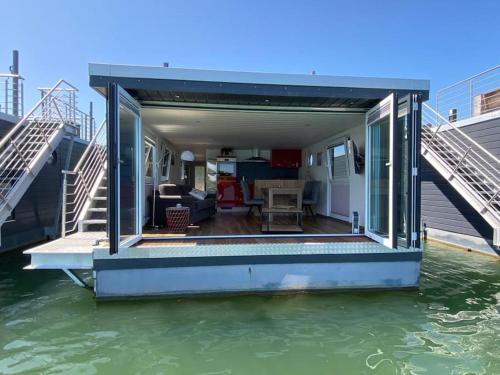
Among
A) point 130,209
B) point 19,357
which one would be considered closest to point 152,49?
point 130,209

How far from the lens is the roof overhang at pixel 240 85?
3934mm

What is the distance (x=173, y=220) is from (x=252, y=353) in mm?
3282

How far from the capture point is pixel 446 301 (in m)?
3.94

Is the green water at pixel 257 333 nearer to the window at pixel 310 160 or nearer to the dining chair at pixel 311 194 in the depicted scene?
the dining chair at pixel 311 194

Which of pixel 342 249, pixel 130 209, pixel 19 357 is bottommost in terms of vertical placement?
pixel 19 357

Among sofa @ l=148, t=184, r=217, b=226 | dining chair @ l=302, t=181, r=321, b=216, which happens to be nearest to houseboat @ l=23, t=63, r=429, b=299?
sofa @ l=148, t=184, r=217, b=226

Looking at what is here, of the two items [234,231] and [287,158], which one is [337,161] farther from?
[234,231]

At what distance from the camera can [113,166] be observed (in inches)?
142

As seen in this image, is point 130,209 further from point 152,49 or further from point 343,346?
point 152,49

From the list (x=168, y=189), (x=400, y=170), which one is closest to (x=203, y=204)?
(x=168, y=189)

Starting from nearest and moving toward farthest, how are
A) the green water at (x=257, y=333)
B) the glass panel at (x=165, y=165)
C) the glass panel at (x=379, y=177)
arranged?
1. the green water at (x=257, y=333)
2. the glass panel at (x=379, y=177)
3. the glass panel at (x=165, y=165)

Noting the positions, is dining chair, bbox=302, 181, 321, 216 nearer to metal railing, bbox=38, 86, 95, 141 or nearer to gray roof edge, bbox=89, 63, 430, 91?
gray roof edge, bbox=89, 63, 430, 91

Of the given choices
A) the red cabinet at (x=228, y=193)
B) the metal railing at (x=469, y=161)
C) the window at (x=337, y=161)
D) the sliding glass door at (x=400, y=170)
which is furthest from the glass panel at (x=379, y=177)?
the red cabinet at (x=228, y=193)

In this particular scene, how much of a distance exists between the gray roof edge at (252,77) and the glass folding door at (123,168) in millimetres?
318
